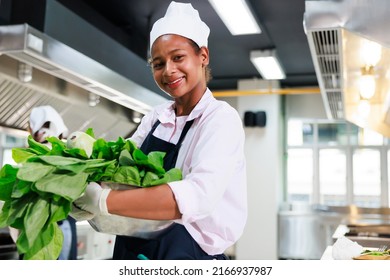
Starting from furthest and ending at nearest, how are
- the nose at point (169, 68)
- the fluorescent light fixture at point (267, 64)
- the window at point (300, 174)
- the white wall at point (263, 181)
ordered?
the window at point (300, 174)
the white wall at point (263, 181)
the fluorescent light fixture at point (267, 64)
the nose at point (169, 68)

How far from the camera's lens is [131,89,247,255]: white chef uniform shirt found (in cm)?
75

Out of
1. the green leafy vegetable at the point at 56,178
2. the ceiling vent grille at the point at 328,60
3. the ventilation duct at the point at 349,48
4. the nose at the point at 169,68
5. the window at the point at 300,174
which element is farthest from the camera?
the window at the point at 300,174

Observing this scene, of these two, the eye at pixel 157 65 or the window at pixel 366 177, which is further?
the window at pixel 366 177

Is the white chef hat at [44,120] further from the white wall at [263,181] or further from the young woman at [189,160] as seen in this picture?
the white wall at [263,181]

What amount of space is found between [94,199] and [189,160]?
194mm

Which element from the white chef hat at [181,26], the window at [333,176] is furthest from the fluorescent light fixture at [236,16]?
the window at [333,176]

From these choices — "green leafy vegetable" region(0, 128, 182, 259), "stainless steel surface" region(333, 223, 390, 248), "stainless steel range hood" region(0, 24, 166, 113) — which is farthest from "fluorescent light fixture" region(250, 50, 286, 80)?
"green leafy vegetable" region(0, 128, 182, 259)

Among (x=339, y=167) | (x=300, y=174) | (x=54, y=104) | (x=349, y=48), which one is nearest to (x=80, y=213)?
(x=349, y=48)

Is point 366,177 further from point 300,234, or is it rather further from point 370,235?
point 370,235

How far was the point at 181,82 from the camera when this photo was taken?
0.87 metres

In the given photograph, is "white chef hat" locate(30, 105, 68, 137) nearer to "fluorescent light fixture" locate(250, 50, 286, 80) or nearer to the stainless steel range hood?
the stainless steel range hood

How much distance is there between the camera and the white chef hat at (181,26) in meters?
0.88

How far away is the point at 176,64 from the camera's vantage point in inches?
33.4

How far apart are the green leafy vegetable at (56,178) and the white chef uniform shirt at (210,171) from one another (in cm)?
4
